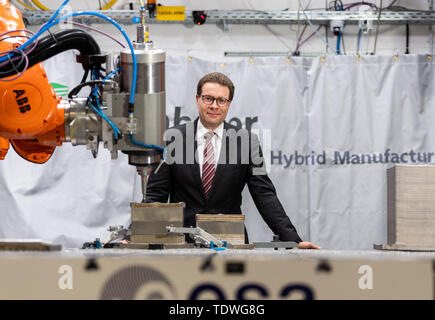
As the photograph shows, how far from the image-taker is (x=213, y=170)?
3207mm

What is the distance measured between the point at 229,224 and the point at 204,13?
2.63 metres

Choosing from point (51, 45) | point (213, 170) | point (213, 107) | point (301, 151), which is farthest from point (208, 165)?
point (51, 45)

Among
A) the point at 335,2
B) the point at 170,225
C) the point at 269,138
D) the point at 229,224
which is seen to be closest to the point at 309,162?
the point at 269,138

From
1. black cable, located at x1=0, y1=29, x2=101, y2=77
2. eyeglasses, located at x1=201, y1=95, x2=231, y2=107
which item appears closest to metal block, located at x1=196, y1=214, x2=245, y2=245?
black cable, located at x1=0, y1=29, x2=101, y2=77

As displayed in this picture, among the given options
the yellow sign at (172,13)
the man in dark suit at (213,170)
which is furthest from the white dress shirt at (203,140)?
the yellow sign at (172,13)

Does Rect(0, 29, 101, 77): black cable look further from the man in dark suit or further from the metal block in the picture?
the man in dark suit

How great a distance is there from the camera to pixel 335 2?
4441 mm

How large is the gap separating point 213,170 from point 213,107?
36cm

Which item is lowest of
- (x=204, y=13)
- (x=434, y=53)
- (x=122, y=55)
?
(x=122, y=55)

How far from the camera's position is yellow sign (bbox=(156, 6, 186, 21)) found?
4.22m

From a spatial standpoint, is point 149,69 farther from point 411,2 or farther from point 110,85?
point 411,2

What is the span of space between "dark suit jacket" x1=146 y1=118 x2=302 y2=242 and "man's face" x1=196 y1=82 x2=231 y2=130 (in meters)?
0.12

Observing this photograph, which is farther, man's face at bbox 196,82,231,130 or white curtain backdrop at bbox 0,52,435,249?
white curtain backdrop at bbox 0,52,435,249

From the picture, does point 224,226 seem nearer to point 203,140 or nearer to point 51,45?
point 51,45
